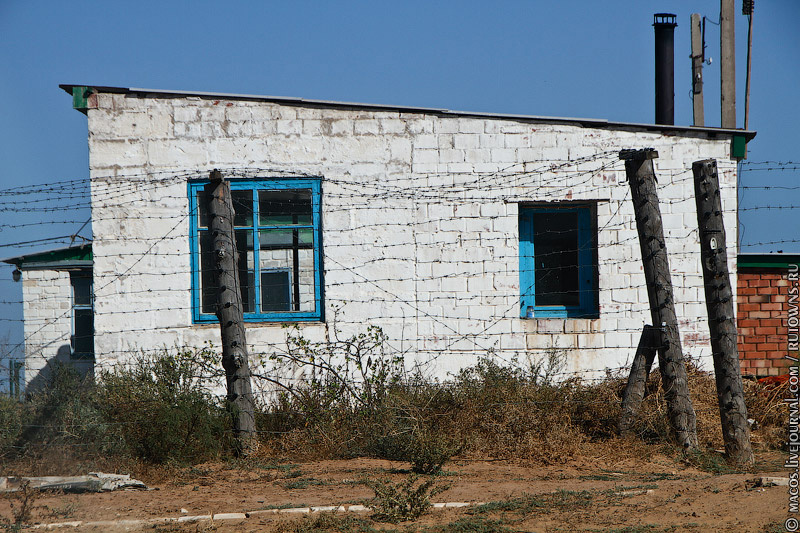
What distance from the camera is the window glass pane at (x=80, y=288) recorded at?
12.1 m

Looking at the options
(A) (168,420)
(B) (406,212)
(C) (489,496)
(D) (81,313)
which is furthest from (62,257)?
(C) (489,496)

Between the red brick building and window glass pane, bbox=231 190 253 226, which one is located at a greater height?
window glass pane, bbox=231 190 253 226

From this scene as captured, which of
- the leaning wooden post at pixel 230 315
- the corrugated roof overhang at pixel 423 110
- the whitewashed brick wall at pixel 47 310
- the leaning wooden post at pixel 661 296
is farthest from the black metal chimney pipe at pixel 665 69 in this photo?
the whitewashed brick wall at pixel 47 310

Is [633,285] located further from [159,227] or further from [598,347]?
[159,227]

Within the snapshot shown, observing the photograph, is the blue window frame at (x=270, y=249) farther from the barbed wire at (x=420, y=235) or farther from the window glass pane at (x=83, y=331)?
the window glass pane at (x=83, y=331)

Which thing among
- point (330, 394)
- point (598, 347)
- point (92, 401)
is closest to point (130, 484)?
point (92, 401)

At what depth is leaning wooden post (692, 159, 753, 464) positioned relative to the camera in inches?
238

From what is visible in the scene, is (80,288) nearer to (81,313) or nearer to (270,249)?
(81,313)

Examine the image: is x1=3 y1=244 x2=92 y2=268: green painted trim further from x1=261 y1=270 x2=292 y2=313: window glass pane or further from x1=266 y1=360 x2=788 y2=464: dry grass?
x1=266 y1=360 x2=788 y2=464: dry grass

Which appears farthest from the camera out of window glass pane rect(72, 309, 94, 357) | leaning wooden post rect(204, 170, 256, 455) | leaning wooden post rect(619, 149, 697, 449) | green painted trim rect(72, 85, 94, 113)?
window glass pane rect(72, 309, 94, 357)

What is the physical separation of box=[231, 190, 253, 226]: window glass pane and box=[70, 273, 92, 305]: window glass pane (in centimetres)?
482

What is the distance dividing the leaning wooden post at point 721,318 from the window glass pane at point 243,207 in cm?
503

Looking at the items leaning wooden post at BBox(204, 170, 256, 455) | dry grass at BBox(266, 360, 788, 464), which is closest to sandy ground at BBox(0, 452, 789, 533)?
dry grass at BBox(266, 360, 788, 464)

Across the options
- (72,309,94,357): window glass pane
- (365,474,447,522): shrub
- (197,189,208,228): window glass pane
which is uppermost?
(197,189,208,228): window glass pane
